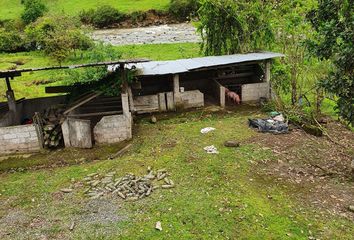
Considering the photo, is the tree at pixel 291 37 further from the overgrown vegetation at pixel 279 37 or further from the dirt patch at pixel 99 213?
the dirt patch at pixel 99 213

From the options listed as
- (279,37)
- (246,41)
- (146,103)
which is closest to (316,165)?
(146,103)

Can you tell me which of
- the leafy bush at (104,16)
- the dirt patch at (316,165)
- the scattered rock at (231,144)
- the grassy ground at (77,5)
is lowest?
the dirt patch at (316,165)

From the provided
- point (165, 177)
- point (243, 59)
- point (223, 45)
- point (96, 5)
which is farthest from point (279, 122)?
point (96, 5)

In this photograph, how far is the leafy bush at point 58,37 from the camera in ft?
105

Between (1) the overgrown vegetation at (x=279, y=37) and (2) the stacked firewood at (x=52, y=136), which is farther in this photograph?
(1) the overgrown vegetation at (x=279, y=37)

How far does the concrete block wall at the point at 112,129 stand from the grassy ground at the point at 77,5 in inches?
1377

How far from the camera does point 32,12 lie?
44.7 m

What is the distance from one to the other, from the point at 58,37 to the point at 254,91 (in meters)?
19.5

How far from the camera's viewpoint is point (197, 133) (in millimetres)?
15750

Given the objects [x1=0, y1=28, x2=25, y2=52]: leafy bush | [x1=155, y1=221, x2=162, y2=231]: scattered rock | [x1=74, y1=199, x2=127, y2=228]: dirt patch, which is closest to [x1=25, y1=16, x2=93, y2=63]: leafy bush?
[x1=0, y1=28, x2=25, y2=52]: leafy bush

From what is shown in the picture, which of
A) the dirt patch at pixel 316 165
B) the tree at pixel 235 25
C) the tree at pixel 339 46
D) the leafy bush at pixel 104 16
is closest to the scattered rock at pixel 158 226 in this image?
the dirt patch at pixel 316 165

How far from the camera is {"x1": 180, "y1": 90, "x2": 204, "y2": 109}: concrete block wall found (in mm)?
18844

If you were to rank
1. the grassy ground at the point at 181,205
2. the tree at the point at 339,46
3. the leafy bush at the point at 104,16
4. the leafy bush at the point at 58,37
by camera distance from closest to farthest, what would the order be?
the grassy ground at the point at 181,205, the tree at the point at 339,46, the leafy bush at the point at 58,37, the leafy bush at the point at 104,16

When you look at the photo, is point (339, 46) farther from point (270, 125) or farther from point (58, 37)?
point (58, 37)
